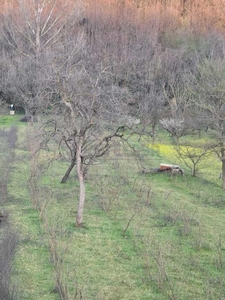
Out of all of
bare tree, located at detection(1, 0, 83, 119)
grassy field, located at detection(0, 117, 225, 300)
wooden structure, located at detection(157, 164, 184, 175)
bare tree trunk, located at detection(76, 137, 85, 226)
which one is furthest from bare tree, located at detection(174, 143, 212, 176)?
bare tree, located at detection(1, 0, 83, 119)

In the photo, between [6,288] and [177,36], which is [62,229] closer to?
[6,288]

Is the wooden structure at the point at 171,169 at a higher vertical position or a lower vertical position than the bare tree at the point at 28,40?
lower

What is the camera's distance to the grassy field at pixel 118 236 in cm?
911

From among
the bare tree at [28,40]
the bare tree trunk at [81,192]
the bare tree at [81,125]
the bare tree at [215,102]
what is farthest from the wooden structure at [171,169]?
the bare tree at [28,40]

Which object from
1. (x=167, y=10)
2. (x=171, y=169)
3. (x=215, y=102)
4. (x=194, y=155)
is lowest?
(x=171, y=169)

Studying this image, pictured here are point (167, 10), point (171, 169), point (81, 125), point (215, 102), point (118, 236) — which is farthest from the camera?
point (167, 10)

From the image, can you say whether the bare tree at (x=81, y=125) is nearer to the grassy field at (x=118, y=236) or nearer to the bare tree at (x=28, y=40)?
the grassy field at (x=118, y=236)

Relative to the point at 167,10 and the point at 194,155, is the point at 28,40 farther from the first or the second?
the point at 194,155

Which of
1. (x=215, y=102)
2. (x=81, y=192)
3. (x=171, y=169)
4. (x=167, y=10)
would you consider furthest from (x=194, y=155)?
(x=167, y=10)

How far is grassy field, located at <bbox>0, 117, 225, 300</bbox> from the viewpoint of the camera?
29.9ft

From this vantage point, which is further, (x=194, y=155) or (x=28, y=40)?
(x=28, y=40)

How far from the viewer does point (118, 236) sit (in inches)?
470

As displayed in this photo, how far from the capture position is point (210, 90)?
2241 centimetres

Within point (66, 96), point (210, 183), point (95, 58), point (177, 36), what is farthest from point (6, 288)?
point (177, 36)
